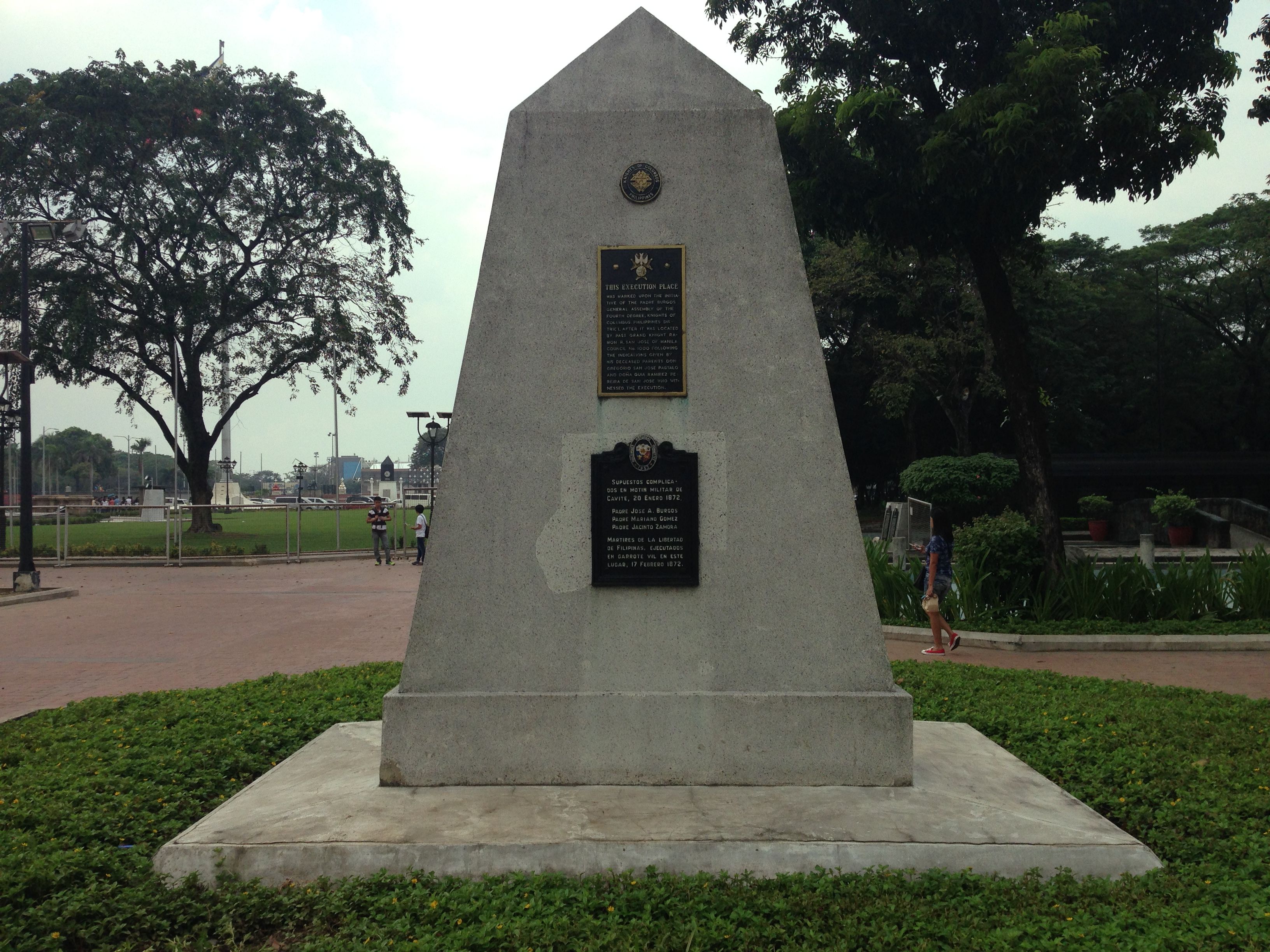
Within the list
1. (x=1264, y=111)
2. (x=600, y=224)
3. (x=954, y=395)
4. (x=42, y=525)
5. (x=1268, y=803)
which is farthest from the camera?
(x=42, y=525)

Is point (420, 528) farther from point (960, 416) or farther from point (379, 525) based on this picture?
point (960, 416)

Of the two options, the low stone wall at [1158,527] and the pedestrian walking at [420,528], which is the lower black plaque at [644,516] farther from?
the low stone wall at [1158,527]

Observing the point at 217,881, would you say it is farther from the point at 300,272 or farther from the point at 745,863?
the point at 300,272

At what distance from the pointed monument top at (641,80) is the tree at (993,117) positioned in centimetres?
746

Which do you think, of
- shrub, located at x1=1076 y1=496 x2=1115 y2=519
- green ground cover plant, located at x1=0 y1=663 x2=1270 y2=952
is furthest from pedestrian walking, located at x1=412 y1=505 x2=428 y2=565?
shrub, located at x1=1076 y1=496 x2=1115 y2=519

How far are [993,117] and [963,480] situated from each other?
1419 centimetres

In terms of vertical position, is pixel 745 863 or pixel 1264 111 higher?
pixel 1264 111

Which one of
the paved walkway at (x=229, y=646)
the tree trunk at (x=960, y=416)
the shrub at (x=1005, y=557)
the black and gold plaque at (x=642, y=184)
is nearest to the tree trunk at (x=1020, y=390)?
the shrub at (x=1005, y=557)

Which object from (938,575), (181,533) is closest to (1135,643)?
(938,575)

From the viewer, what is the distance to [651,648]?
15.2 feet

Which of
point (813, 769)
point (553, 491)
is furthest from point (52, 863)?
point (813, 769)

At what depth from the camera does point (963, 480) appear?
78.7 feet

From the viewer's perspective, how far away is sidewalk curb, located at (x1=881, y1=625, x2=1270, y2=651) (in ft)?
34.3

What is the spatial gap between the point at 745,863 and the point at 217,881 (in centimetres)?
216
